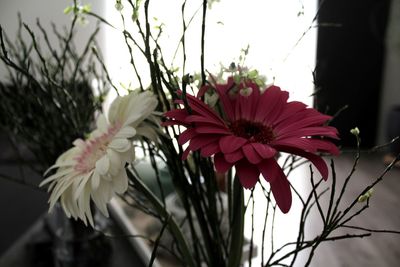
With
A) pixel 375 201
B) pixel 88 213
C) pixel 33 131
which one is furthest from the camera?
pixel 375 201

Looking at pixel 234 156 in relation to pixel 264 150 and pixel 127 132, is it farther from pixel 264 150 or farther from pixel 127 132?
pixel 127 132

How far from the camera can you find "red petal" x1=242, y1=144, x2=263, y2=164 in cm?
32

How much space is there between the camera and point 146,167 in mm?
979

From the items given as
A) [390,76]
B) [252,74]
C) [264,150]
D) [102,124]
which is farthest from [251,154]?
[390,76]

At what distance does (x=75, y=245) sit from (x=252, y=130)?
587 mm

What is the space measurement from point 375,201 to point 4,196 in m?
1.20

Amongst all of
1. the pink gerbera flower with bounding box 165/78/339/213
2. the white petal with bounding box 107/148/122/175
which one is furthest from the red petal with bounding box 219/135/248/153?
the white petal with bounding box 107/148/122/175

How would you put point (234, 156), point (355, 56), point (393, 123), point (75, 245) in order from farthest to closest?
point (355, 56) → point (393, 123) → point (75, 245) → point (234, 156)

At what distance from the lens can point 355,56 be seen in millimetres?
3064

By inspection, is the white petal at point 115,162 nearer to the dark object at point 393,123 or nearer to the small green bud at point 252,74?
the small green bud at point 252,74

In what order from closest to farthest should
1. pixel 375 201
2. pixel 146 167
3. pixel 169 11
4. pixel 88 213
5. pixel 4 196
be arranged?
pixel 88 213 → pixel 169 11 → pixel 146 167 → pixel 375 201 → pixel 4 196

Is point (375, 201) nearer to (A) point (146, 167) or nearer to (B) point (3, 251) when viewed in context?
(A) point (146, 167)

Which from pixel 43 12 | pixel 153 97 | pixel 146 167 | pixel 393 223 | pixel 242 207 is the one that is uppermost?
pixel 43 12

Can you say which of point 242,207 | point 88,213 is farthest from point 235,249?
point 88,213
